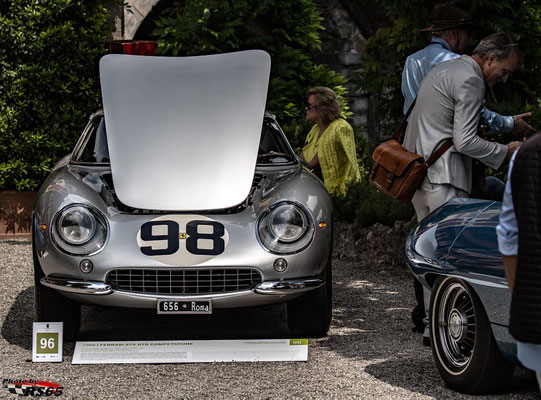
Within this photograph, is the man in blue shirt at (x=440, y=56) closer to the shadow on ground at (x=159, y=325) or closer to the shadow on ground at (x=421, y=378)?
the shadow on ground at (x=421, y=378)

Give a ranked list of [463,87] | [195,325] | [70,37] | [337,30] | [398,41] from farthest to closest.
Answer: [337,30] < [70,37] < [398,41] < [195,325] < [463,87]

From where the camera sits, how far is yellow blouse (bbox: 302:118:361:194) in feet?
26.1

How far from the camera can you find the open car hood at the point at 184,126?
5.23 meters

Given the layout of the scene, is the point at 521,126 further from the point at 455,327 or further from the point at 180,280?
the point at 180,280

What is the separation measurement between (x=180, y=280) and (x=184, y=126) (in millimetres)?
1178

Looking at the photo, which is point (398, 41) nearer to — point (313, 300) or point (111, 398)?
point (313, 300)

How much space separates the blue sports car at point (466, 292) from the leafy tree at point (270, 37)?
7350mm

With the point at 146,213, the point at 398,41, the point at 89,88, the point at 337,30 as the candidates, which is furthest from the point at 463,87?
the point at 337,30

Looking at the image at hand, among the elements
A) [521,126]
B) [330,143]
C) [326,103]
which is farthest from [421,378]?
[326,103]

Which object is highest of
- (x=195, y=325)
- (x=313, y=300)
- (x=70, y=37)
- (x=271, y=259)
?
(x=70, y=37)

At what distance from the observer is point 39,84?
1056cm

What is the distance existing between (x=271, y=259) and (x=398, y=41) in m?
3.73

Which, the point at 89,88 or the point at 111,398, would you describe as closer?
the point at 111,398

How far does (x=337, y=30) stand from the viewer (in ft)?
53.8
